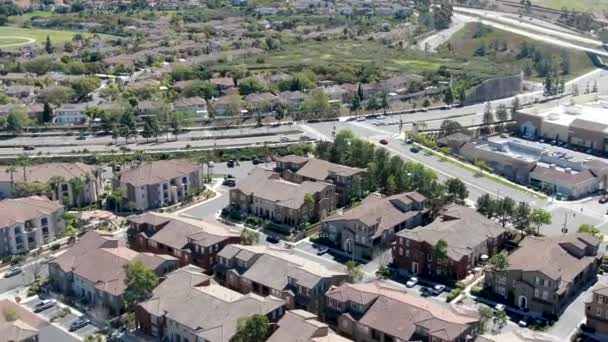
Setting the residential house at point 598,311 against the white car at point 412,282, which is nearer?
the residential house at point 598,311

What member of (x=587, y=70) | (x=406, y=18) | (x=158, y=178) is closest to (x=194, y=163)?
(x=158, y=178)

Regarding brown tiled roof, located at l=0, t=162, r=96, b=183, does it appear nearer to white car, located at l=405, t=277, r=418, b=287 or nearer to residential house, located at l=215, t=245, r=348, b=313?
residential house, located at l=215, t=245, r=348, b=313

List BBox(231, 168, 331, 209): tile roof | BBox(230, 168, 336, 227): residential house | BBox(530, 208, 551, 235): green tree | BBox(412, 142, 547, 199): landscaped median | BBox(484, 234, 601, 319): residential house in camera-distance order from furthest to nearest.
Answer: BBox(412, 142, 547, 199): landscaped median, BBox(231, 168, 331, 209): tile roof, BBox(230, 168, 336, 227): residential house, BBox(530, 208, 551, 235): green tree, BBox(484, 234, 601, 319): residential house

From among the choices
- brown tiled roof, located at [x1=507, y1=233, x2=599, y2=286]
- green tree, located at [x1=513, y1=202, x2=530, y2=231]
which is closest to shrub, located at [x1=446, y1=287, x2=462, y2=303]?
brown tiled roof, located at [x1=507, y1=233, x2=599, y2=286]

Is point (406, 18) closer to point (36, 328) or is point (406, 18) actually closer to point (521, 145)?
point (521, 145)

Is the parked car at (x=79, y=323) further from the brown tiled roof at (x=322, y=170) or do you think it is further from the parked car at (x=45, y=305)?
the brown tiled roof at (x=322, y=170)

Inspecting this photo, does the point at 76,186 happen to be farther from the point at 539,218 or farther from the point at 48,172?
the point at 539,218

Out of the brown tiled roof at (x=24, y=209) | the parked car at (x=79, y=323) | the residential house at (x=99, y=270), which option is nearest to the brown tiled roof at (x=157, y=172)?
the brown tiled roof at (x=24, y=209)
